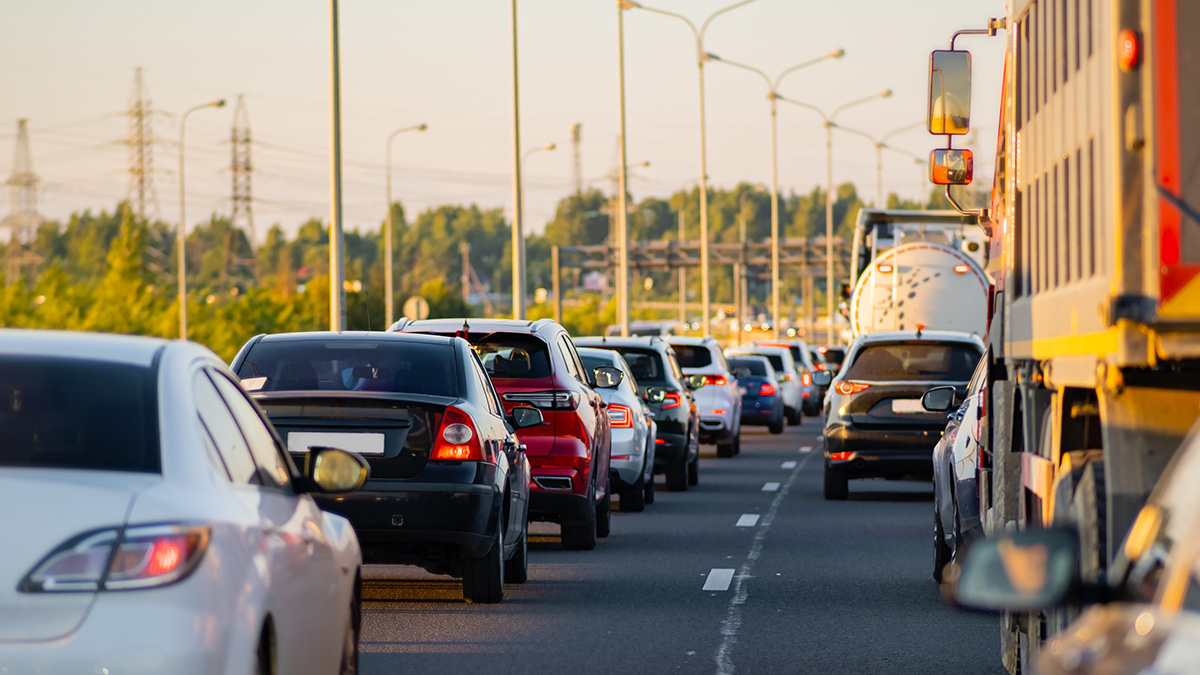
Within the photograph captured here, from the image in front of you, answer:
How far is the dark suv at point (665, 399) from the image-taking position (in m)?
21.2

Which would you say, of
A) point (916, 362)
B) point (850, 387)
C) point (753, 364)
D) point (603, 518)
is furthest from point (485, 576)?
point (753, 364)

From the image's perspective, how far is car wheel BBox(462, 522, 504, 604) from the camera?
11156 mm

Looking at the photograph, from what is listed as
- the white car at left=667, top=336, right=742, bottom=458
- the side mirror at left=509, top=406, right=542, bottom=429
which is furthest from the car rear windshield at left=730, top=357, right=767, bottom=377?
the side mirror at left=509, top=406, right=542, bottom=429

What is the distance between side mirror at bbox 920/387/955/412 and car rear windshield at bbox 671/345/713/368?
1497 centimetres

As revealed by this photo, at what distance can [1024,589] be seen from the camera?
147 inches

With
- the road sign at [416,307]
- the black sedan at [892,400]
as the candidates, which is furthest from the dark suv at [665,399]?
the road sign at [416,307]

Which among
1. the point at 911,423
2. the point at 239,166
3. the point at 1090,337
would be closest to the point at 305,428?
the point at 1090,337

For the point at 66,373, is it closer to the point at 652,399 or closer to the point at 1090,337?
the point at 1090,337

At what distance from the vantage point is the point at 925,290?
1291 inches

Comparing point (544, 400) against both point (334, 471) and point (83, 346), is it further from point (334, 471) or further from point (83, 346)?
point (83, 346)

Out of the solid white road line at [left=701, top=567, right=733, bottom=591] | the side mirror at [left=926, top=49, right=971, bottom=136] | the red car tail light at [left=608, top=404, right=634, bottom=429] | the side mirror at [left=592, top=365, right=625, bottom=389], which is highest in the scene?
the side mirror at [left=926, top=49, right=971, bottom=136]

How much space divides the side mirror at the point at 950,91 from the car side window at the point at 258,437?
4460 millimetres

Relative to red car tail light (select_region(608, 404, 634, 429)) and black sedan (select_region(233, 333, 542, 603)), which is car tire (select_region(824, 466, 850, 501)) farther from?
black sedan (select_region(233, 333, 542, 603))

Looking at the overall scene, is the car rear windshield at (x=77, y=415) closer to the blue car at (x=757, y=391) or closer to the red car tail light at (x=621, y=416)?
the red car tail light at (x=621, y=416)
